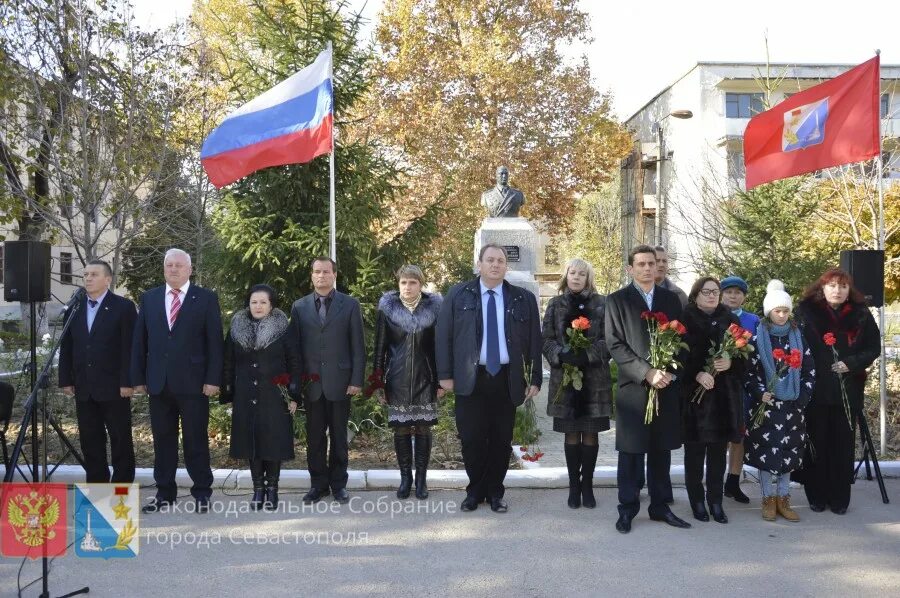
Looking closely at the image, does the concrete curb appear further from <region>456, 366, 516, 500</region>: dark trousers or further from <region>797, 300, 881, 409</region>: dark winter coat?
<region>797, 300, 881, 409</region>: dark winter coat

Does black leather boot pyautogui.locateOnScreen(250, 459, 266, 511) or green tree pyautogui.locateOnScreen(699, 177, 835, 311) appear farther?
green tree pyautogui.locateOnScreen(699, 177, 835, 311)

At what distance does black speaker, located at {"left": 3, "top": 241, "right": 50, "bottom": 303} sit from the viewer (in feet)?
21.8

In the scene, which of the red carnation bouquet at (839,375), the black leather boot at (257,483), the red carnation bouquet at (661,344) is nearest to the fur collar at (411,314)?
the black leather boot at (257,483)

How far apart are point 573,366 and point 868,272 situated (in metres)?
2.96

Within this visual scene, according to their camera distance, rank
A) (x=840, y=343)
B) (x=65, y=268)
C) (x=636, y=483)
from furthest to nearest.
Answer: (x=65, y=268) < (x=840, y=343) < (x=636, y=483)

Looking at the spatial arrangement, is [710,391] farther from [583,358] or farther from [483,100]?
[483,100]

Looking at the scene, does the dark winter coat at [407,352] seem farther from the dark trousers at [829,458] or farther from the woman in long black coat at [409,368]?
the dark trousers at [829,458]

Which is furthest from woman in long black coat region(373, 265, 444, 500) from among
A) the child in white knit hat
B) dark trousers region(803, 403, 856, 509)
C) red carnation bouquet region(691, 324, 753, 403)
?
dark trousers region(803, 403, 856, 509)

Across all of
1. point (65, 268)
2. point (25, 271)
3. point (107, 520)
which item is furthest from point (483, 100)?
point (107, 520)

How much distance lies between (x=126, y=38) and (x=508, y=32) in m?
14.8

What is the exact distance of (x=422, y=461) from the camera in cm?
603

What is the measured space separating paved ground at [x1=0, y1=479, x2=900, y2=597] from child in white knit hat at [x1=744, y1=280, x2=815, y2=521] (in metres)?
0.31

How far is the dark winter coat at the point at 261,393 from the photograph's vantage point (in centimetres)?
569

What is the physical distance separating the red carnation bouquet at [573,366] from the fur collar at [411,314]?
1.06m
